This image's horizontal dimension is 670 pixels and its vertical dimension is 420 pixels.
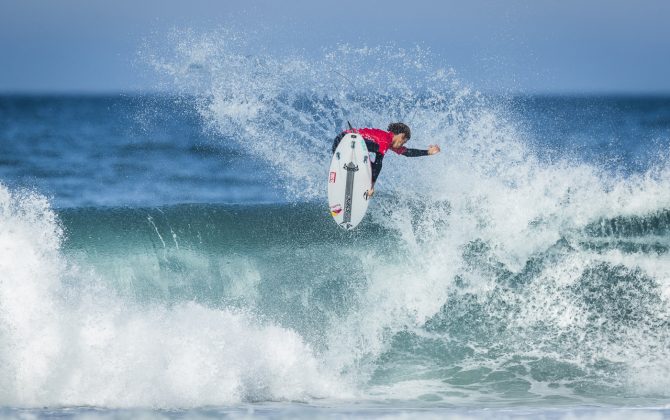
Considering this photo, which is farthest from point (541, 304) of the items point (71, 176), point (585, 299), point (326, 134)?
point (71, 176)

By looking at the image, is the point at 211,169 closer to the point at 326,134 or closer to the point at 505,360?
the point at 326,134

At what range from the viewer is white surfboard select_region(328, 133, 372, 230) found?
30.8 ft

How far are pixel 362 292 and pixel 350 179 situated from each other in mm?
1436

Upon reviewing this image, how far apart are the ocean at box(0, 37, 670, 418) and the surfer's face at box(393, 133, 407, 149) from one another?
150cm

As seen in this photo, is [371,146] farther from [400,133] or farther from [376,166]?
[400,133]

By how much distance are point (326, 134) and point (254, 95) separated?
9.30 m

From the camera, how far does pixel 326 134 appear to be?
75.6 ft

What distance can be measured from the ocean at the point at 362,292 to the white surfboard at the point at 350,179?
848 mm

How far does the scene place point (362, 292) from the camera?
9.58m

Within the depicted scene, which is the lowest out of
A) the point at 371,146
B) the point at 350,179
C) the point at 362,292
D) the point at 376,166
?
the point at 362,292

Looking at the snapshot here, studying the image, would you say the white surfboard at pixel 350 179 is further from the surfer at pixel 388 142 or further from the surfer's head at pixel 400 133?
the surfer's head at pixel 400 133

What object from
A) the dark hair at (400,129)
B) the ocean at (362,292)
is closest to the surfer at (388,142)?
the dark hair at (400,129)

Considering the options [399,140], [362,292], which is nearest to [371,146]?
[399,140]

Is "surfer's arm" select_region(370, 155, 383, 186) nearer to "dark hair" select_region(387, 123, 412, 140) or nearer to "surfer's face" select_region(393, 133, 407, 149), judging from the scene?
"surfer's face" select_region(393, 133, 407, 149)
